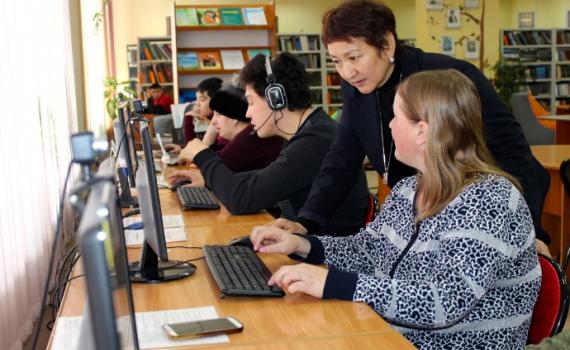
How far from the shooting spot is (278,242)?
1.78 meters

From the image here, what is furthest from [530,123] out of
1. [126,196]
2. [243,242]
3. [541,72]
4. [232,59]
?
[243,242]

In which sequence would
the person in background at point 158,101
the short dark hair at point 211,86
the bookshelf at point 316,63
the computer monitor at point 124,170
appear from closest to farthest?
1. the computer monitor at point 124,170
2. the short dark hair at point 211,86
3. the person in background at point 158,101
4. the bookshelf at point 316,63

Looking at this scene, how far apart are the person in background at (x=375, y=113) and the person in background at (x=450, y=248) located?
0.30 m

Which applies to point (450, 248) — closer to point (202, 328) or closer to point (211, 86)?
point (202, 328)

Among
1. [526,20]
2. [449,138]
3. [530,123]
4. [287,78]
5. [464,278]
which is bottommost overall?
[530,123]

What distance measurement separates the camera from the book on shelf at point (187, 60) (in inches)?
277

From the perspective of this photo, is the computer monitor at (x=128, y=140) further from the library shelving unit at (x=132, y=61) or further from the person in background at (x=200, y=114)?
the library shelving unit at (x=132, y=61)

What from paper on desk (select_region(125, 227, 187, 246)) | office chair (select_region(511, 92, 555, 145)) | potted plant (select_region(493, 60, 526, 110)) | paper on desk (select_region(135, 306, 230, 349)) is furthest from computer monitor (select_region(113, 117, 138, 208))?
potted plant (select_region(493, 60, 526, 110))

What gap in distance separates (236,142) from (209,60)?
4.02m

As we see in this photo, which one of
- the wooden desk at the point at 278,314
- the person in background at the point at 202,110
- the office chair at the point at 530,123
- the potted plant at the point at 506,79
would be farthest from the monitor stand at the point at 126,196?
the potted plant at the point at 506,79

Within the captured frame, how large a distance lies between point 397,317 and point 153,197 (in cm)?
54

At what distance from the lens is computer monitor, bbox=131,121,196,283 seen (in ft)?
4.93

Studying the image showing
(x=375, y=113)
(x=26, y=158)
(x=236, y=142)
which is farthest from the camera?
(x=26, y=158)

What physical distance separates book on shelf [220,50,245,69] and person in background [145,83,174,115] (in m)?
1.72
